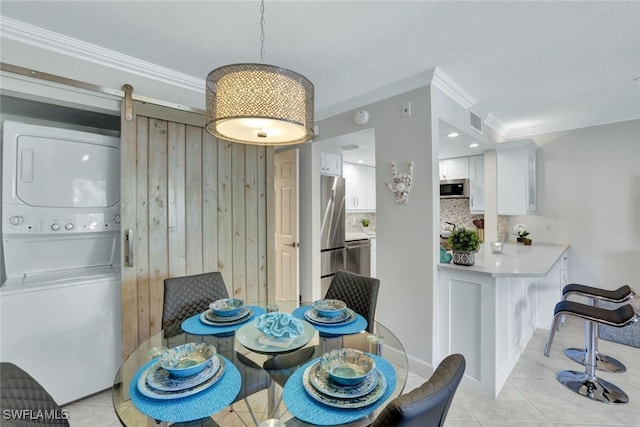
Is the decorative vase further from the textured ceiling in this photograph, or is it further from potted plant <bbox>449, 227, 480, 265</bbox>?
the textured ceiling

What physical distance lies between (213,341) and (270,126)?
43.7 inches

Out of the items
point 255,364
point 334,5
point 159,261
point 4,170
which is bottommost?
point 255,364

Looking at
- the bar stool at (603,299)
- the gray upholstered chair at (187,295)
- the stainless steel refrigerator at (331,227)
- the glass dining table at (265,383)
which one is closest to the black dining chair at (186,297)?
the gray upholstered chair at (187,295)

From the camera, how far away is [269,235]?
2.92 meters

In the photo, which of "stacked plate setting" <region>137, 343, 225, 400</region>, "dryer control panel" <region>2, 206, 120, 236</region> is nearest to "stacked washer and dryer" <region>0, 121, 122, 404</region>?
"dryer control panel" <region>2, 206, 120, 236</region>

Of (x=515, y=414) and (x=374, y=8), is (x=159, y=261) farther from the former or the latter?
(x=515, y=414)

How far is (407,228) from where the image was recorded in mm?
2377

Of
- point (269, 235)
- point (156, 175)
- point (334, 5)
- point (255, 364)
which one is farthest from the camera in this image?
point (269, 235)

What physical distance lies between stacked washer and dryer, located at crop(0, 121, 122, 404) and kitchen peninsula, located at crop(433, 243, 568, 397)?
259 centimetres

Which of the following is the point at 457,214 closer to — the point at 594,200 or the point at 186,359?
the point at 594,200

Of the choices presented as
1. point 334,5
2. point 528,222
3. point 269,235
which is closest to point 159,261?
point 269,235

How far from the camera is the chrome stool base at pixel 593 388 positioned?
6.45ft

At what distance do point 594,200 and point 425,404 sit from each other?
4.25 metres

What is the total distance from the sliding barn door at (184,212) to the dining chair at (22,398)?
1.27 meters
